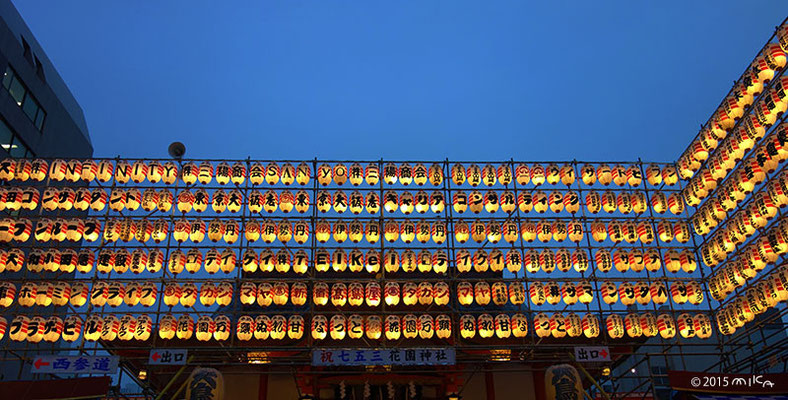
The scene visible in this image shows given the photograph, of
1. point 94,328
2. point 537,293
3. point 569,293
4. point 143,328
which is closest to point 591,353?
point 569,293

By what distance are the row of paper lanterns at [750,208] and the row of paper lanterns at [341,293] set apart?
2.07 metres

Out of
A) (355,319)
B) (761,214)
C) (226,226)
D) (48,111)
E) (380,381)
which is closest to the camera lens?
(761,214)

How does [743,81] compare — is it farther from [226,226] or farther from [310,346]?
[226,226]

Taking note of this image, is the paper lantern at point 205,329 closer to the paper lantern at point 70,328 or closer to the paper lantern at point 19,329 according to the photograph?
the paper lantern at point 70,328

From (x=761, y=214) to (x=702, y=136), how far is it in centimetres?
400

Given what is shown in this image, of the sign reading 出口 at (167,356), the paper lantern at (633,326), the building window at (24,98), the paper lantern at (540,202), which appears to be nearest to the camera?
the sign reading 出口 at (167,356)

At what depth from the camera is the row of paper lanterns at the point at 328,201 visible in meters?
18.8

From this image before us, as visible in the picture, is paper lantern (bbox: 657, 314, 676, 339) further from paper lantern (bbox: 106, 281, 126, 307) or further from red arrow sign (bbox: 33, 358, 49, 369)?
red arrow sign (bbox: 33, 358, 49, 369)

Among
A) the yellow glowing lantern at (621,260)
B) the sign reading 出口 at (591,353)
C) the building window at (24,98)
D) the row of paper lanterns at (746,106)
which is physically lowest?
the sign reading 出口 at (591,353)

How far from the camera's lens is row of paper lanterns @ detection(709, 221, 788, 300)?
48.1ft

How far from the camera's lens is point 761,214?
1528 centimetres

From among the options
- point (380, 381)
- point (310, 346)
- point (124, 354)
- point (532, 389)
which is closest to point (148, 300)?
point (124, 354)

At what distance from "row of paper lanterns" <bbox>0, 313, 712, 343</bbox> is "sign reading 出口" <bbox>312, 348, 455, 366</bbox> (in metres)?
0.59

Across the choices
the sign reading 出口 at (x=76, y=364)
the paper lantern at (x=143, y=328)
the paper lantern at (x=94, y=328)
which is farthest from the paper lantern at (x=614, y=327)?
the paper lantern at (x=94, y=328)
